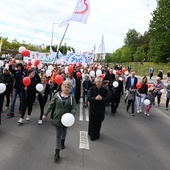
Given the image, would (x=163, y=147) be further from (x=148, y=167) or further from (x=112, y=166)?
(x=112, y=166)

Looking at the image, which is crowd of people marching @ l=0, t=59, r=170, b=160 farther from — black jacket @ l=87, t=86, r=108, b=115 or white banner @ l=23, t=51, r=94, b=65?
white banner @ l=23, t=51, r=94, b=65

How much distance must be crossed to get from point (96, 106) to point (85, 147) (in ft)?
3.77

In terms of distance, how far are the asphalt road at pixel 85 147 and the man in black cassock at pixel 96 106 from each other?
27 centimetres

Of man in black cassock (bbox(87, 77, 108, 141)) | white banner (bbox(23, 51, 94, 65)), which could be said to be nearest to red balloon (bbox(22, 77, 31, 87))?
man in black cassock (bbox(87, 77, 108, 141))

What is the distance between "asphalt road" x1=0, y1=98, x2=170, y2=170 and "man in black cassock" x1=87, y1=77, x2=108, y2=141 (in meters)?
0.27

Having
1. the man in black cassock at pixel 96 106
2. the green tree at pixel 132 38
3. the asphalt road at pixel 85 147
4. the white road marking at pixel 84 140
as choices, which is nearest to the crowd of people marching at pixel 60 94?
the man in black cassock at pixel 96 106

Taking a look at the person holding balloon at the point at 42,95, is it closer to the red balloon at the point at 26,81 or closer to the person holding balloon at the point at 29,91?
the person holding balloon at the point at 29,91

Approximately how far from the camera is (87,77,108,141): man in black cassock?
6410 millimetres

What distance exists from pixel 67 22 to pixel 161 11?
33.6 metres

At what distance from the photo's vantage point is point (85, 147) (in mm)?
5840

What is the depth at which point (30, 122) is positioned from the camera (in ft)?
25.3

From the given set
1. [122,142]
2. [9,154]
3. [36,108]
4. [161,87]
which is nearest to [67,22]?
[36,108]

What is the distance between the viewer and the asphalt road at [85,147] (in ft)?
16.1

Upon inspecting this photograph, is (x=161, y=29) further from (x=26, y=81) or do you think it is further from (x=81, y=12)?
(x=26, y=81)
